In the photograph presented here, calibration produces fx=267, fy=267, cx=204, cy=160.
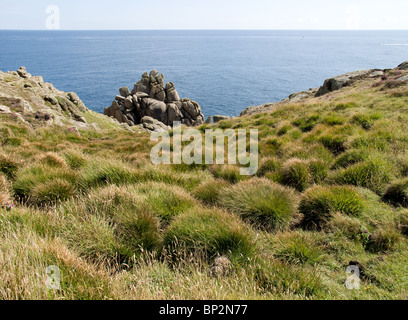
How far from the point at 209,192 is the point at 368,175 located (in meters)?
4.51

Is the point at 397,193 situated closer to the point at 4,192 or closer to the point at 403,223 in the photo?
the point at 403,223

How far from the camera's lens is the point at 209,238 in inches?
179

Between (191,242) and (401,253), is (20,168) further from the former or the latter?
(401,253)

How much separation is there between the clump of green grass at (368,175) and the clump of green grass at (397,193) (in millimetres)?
259

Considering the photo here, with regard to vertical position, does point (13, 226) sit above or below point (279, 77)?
below

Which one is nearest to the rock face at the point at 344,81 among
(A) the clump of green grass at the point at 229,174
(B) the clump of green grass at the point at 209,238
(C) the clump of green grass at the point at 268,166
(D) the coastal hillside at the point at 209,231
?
(D) the coastal hillside at the point at 209,231

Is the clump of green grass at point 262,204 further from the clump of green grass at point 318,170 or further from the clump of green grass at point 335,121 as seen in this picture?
the clump of green grass at point 335,121

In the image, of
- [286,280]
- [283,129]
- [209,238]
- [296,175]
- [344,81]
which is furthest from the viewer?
[344,81]

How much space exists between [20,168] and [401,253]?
9499 millimetres

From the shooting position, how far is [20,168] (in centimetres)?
792

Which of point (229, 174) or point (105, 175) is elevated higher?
point (105, 175)

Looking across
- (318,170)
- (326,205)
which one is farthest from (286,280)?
(318,170)

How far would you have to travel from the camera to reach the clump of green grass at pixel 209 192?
677cm
